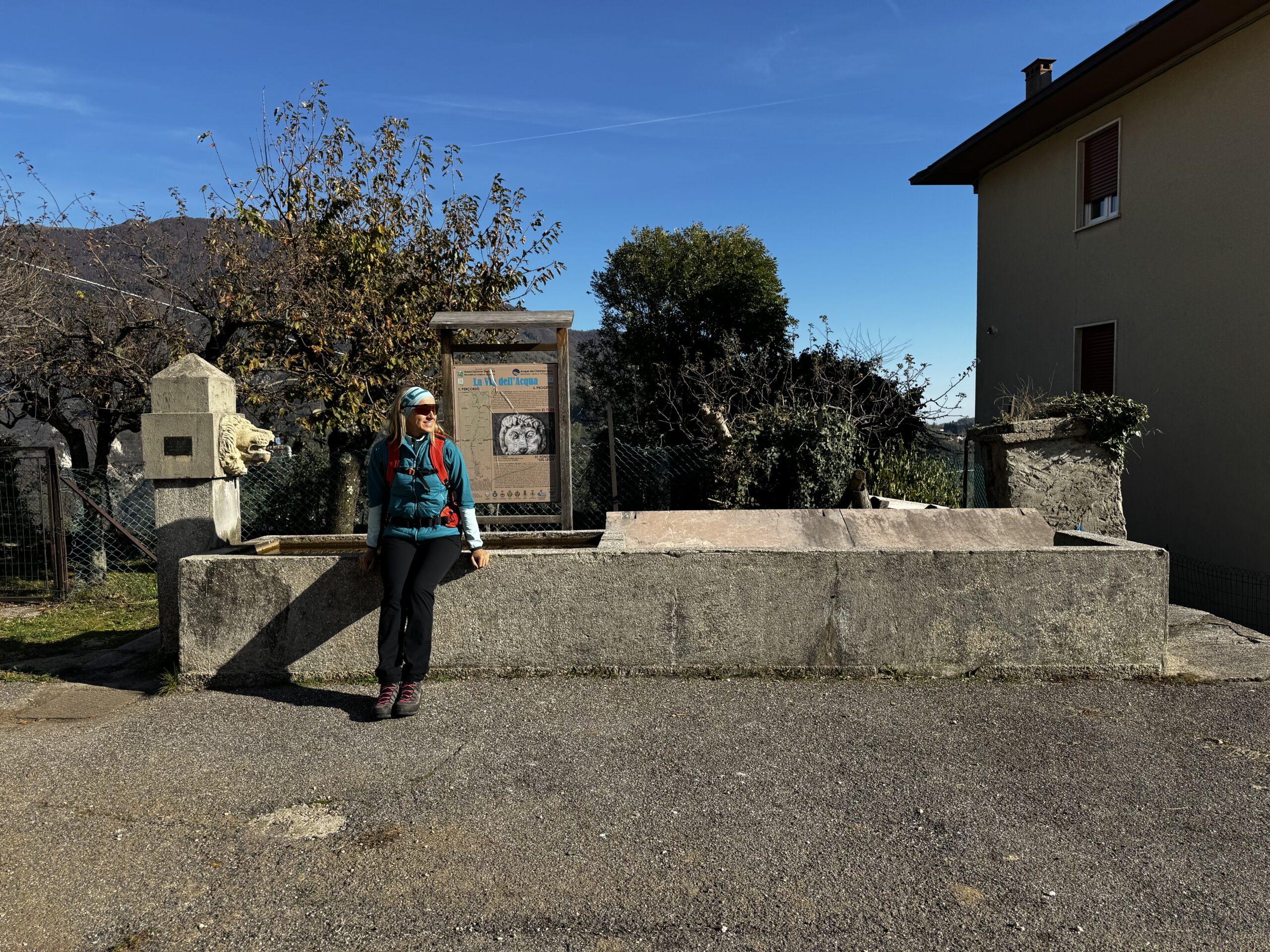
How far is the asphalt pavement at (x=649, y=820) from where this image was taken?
2.71 meters

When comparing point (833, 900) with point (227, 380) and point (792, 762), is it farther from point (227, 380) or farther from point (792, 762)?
point (227, 380)

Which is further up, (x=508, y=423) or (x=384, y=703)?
(x=508, y=423)

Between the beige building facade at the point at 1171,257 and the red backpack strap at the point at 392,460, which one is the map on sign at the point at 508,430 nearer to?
the red backpack strap at the point at 392,460

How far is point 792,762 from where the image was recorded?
3.95 meters

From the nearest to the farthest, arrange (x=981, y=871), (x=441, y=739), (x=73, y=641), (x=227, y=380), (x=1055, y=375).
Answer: (x=981, y=871)
(x=441, y=739)
(x=227, y=380)
(x=73, y=641)
(x=1055, y=375)

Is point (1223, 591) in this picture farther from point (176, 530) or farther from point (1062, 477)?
point (176, 530)

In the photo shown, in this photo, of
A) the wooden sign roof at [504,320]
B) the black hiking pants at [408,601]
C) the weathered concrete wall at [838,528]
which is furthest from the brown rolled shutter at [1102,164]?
the black hiking pants at [408,601]

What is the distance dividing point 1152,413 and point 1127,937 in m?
10.8

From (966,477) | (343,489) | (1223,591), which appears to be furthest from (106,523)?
(1223,591)

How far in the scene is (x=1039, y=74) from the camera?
52.2 feet

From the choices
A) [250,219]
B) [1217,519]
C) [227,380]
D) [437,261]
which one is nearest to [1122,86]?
[1217,519]

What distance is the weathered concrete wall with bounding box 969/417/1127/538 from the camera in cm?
834

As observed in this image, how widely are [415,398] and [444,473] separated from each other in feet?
1.48

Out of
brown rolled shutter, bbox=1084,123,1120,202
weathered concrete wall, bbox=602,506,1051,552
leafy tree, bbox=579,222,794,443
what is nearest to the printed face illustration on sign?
weathered concrete wall, bbox=602,506,1051,552
